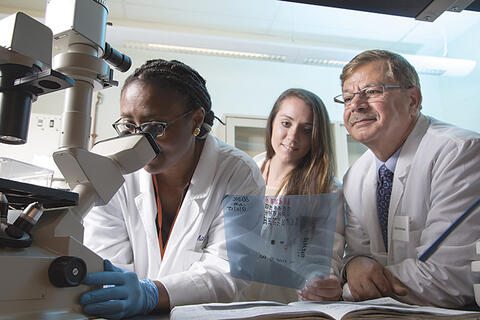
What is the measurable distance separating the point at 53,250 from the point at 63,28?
46 centimetres

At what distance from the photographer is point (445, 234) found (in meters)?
1.18

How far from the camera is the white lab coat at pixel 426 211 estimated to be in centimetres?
109

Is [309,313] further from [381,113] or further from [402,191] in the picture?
[381,113]

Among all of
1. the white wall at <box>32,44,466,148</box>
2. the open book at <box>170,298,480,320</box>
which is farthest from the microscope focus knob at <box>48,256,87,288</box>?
the white wall at <box>32,44,466,148</box>

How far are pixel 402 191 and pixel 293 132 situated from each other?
56cm

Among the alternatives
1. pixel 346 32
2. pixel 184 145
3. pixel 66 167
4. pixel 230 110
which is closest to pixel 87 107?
pixel 66 167

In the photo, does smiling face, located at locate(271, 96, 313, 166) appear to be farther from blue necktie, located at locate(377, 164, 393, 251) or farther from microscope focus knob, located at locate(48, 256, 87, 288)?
microscope focus knob, located at locate(48, 256, 87, 288)

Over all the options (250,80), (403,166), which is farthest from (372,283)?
(250,80)

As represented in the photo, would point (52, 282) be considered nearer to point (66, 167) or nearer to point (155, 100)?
point (66, 167)

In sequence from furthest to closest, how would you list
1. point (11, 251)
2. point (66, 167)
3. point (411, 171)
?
point (411, 171) < point (66, 167) < point (11, 251)

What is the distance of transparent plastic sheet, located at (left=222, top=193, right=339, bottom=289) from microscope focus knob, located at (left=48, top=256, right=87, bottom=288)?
1.59 feet

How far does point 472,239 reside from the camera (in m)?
1.15

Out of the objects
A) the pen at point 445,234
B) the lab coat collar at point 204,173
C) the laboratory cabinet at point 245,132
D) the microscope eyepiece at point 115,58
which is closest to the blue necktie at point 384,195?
the pen at point 445,234

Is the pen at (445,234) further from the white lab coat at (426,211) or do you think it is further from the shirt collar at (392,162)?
the shirt collar at (392,162)
